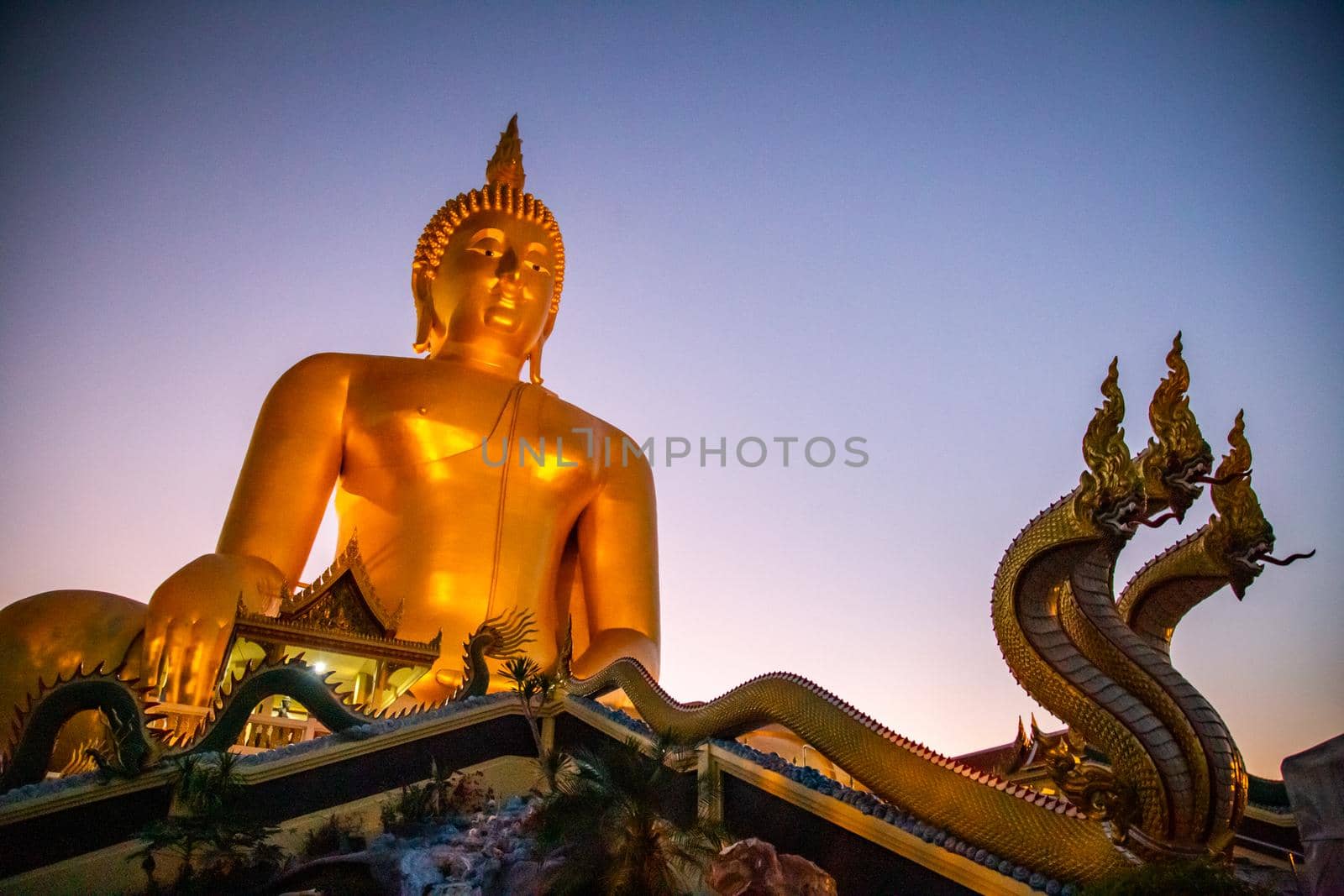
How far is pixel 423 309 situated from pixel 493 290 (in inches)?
55.6

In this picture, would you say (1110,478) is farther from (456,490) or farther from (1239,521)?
(456,490)

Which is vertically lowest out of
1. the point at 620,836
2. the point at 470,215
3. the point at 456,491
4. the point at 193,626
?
the point at 620,836

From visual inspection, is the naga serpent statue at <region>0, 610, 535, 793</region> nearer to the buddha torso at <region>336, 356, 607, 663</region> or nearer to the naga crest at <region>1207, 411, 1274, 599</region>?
the buddha torso at <region>336, 356, 607, 663</region>

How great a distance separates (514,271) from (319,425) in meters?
3.16

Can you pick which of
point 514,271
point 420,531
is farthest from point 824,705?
point 514,271

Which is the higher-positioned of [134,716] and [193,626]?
[193,626]

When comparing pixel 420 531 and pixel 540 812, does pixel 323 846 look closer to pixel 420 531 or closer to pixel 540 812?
pixel 540 812

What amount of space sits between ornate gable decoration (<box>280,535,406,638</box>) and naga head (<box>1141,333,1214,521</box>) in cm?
648

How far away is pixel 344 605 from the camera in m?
8.91

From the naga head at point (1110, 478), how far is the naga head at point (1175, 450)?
0.83ft

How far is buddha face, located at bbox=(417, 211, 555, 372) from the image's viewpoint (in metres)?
12.7

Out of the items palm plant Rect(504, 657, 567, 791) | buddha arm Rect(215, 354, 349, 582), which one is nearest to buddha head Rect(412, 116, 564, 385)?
buddha arm Rect(215, 354, 349, 582)

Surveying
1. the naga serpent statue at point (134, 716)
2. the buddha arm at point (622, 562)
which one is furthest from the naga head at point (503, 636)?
the naga serpent statue at point (134, 716)

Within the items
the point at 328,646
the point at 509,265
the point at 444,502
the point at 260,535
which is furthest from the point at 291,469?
the point at 509,265
